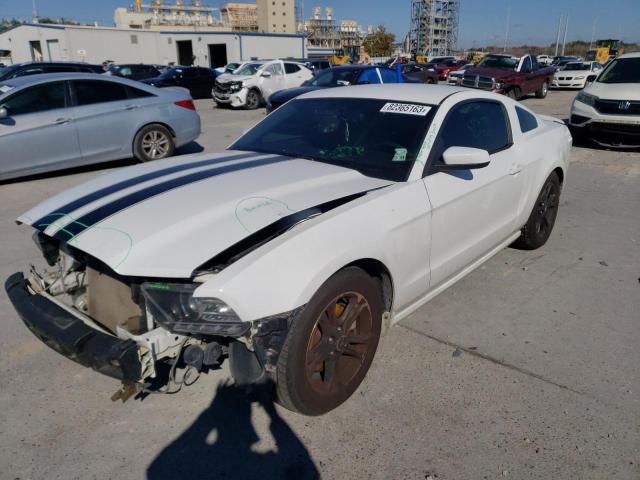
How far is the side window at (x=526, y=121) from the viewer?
4.39 m

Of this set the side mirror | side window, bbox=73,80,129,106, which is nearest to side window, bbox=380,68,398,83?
side window, bbox=73,80,129,106

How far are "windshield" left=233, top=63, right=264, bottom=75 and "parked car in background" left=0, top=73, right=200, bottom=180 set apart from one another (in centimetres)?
1005

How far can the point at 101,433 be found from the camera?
2.55m

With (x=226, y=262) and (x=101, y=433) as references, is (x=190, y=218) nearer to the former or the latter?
(x=226, y=262)

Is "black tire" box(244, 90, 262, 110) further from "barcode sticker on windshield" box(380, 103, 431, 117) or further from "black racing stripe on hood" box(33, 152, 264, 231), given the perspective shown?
"barcode sticker on windshield" box(380, 103, 431, 117)

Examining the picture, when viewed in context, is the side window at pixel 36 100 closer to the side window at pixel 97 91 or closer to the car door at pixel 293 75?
the side window at pixel 97 91

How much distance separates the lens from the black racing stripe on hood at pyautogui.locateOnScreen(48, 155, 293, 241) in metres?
2.54

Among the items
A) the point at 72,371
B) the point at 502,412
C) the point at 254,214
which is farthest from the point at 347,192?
the point at 72,371

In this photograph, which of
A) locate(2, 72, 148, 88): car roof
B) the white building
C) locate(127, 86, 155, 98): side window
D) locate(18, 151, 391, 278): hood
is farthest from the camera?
the white building

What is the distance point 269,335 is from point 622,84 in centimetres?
995

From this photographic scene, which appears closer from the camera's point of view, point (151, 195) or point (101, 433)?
point (101, 433)

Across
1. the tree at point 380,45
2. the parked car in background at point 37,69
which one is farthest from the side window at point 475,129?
the tree at point 380,45

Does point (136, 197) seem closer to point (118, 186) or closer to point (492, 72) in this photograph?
point (118, 186)

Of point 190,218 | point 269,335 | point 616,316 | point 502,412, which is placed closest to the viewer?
point 269,335
